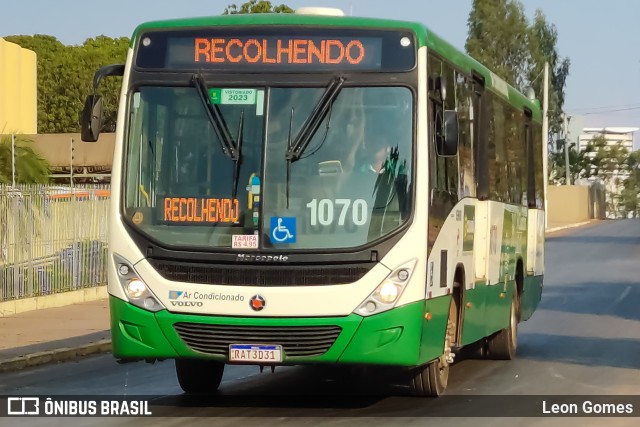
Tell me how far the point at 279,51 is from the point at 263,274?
1.83m

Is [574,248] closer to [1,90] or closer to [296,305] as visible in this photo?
[1,90]

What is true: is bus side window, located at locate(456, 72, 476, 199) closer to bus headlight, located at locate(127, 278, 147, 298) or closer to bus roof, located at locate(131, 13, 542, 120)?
bus roof, located at locate(131, 13, 542, 120)

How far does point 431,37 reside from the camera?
11820 millimetres

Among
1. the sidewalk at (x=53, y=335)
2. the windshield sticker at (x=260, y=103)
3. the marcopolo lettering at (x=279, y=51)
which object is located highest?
the marcopolo lettering at (x=279, y=51)

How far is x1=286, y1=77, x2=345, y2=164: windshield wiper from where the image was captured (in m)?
11.1

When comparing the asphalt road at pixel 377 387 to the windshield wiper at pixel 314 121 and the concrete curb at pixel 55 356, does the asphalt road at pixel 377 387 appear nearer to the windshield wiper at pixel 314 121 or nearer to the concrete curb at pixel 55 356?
the concrete curb at pixel 55 356

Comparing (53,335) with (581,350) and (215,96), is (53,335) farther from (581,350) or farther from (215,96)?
(215,96)

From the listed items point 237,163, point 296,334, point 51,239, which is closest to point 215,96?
point 237,163

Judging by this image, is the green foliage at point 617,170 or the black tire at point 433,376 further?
the green foliage at point 617,170

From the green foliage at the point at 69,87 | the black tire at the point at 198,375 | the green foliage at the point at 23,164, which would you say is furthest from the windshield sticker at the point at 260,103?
the green foliage at the point at 69,87

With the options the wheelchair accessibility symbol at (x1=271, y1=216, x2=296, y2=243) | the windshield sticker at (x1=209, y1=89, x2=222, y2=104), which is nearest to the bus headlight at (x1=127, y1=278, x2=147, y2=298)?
the wheelchair accessibility symbol at (x1=271, y1=216, x2=296, y2=243)

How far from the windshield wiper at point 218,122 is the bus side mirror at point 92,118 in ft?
2.79

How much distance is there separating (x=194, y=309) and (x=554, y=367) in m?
5.85

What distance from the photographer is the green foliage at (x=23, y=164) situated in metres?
29.6
